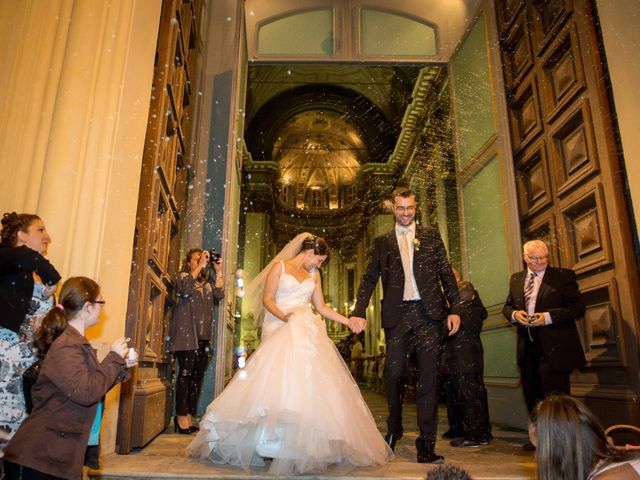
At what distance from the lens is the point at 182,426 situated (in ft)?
13.4

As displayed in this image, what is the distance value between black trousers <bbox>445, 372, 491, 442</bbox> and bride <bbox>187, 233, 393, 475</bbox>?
3.54ft

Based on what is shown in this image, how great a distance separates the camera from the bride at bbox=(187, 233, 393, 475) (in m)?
2.74

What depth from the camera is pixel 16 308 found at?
2244 millimetres

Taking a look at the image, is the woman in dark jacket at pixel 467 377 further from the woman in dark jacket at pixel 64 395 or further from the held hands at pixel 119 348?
the woman in dark jacket at pixel 64 395

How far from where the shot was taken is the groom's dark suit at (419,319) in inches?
124

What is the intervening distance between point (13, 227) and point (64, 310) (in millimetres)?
726

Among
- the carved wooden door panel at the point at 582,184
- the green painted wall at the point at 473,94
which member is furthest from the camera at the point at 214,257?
the green painted wall at the point at 473,94

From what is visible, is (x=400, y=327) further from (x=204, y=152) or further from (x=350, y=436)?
(x=204, y=152)

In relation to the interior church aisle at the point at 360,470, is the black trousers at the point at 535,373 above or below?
above

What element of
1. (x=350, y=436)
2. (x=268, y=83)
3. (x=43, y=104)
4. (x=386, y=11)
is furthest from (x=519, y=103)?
(x=268, y=83)

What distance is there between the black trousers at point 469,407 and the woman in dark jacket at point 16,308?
307 cm

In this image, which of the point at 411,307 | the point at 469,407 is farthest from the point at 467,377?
the point at 411,307

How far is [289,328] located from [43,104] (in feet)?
6.44

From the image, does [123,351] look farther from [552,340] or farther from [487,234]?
[487,234]
